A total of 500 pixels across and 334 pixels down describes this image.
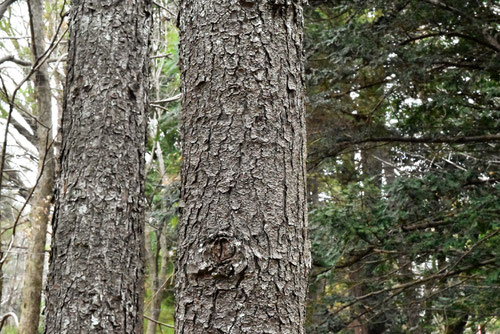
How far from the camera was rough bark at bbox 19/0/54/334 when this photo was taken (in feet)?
21.7

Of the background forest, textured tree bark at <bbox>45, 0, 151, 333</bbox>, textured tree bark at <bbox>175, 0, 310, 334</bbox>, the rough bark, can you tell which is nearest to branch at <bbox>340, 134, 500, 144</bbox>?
the background forest

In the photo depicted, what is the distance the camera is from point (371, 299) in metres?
8.91

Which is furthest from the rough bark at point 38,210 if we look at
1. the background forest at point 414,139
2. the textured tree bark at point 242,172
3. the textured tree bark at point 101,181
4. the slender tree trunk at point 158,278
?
the textured tree bark at point 242,172

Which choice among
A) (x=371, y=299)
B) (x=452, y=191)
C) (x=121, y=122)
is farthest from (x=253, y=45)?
(x=371, y=299)

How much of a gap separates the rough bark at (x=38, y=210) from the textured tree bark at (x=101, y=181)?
366cm

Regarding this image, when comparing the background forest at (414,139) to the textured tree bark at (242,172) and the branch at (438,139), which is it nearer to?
the branch at (438,139)

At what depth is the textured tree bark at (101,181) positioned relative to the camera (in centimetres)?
287

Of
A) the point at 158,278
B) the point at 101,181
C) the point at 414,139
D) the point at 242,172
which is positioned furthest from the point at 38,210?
the point at 158,278

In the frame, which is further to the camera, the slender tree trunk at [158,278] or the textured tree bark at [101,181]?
the slender tree trunk at [158,278]

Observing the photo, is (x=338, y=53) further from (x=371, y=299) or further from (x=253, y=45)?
(x=253, y=45)

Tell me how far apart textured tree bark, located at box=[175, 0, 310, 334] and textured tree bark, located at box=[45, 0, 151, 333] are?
1.53 metres

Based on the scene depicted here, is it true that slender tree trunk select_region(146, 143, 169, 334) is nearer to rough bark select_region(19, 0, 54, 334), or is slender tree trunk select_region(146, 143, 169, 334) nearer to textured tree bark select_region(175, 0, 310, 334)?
rough bark select_region(19, 0, 54, 334)

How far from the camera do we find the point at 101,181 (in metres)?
2.99

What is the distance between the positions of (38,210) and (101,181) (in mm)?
4124
